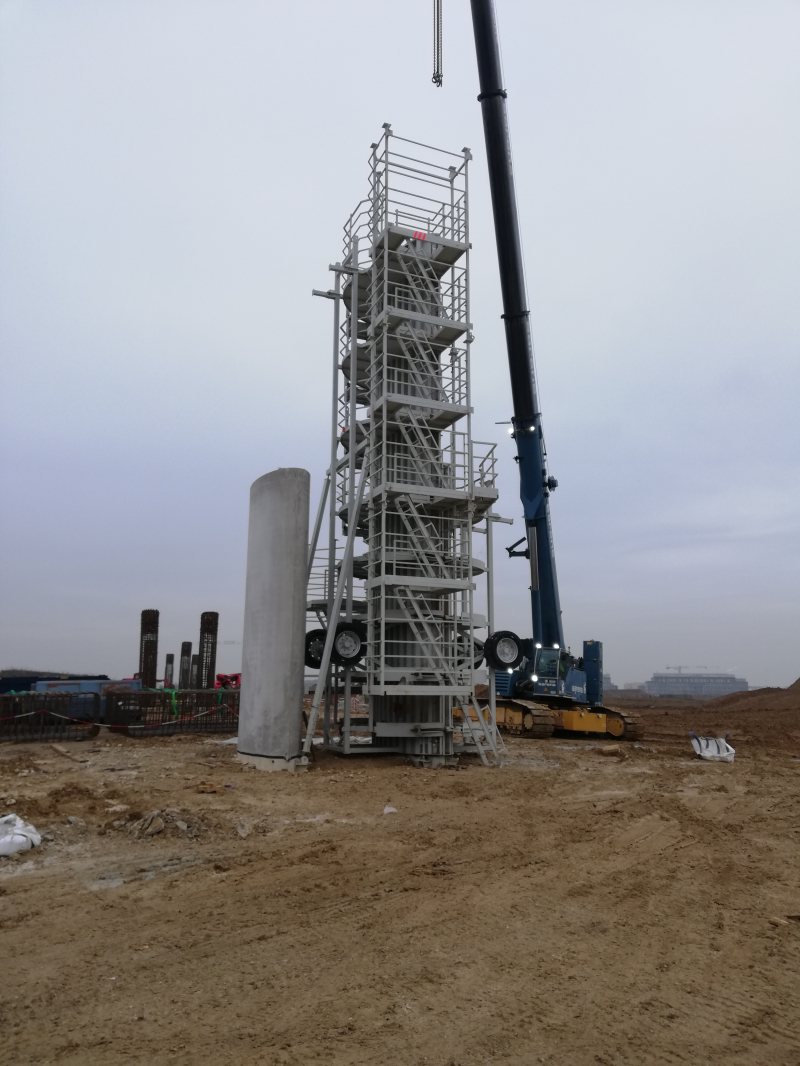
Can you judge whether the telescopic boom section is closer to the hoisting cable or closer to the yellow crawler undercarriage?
the yellow crawler undercarriage

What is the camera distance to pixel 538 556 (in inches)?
1097

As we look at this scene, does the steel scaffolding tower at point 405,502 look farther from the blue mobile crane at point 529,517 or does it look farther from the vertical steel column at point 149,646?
the vertical steel column at point 149,646

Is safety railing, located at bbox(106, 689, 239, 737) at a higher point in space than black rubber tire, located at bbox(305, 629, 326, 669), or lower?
lower

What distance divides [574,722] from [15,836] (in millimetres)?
21047

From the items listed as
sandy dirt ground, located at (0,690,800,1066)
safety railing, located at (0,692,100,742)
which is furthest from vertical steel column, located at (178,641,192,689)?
sandy dirt ground, located at (0,690,800,1066)

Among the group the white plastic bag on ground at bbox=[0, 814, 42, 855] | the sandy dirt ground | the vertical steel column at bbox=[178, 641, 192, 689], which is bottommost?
the sandy dirt ground

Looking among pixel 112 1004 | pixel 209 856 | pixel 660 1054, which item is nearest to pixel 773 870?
pixel 660 1054

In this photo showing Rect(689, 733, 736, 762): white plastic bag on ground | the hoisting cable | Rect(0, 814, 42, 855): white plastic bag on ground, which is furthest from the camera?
Rect(689, 733, 736, 762): white plastic bag on ground

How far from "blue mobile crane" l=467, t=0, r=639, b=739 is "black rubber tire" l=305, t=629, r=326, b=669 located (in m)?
9.31

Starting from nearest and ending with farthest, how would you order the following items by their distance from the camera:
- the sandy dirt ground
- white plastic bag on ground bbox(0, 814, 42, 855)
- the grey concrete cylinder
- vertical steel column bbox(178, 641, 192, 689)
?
1. the sandy dirt ground
2. white plastic bag on ground bbox(0, 814, 42, 855)
3. the grey concrete cylinder
4. vertical steel column bbox(178, 641, 192, 689)

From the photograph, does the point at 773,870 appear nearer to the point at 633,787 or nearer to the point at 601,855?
the point at 601,855

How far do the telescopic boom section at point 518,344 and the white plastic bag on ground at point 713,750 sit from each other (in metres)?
6.51

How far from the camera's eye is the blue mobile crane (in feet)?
82.2

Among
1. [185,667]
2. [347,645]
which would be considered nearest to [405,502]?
[347,645]
